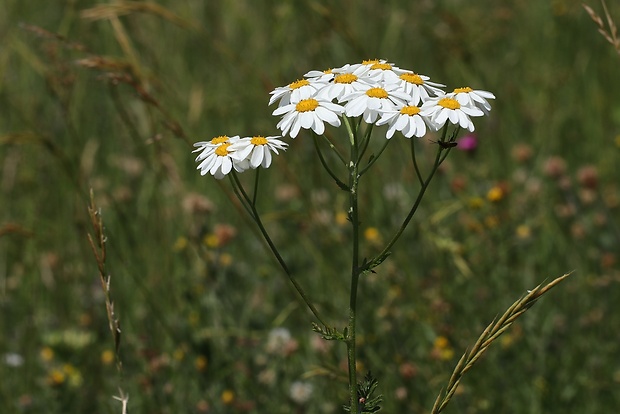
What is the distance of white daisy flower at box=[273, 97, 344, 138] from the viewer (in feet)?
4.80

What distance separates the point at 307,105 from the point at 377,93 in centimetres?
13

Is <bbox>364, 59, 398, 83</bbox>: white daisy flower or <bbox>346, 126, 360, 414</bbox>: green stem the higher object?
<bbox>364, 59, 398, 83</bbox>: white daisy flower

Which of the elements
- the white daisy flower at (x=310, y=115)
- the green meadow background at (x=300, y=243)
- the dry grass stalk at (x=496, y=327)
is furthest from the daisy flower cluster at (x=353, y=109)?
the green meadow background at (x=300, y=243)

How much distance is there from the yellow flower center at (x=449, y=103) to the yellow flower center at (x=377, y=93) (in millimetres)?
104

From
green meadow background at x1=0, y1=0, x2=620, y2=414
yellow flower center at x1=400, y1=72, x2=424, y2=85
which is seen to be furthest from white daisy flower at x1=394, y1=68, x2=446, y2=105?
green meadow background at x1=0, y1=0, x2=620, y2=414

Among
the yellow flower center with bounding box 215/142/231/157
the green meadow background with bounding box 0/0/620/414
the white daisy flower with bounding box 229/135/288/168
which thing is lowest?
the green meadow background with bounding box 0/0/620/414

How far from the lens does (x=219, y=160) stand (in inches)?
59.7

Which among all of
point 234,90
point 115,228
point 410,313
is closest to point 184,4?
point 234,90

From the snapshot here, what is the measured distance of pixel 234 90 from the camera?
454 centimetres

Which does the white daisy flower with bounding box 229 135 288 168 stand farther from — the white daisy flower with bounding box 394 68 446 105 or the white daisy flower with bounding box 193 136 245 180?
the white daisy flower with bounding box 394 68 446 105

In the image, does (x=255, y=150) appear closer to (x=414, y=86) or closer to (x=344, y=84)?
(x=344, y=84)

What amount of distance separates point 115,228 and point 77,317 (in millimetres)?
652

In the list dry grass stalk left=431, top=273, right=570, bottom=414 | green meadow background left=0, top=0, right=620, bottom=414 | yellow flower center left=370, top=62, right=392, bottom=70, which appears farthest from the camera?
green meadow background left=0, top=0, right=620, bottom=414

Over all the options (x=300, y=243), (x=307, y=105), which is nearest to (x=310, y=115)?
(x=307, y=105)
